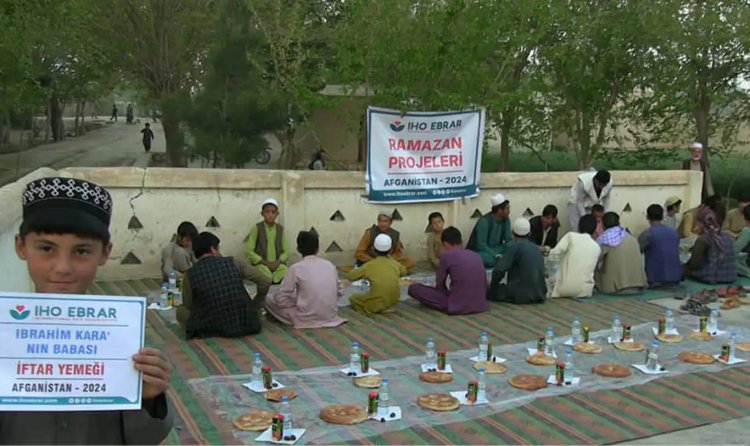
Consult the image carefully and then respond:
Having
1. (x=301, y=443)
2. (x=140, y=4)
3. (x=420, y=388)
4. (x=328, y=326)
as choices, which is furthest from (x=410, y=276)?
(x=140, y=4)

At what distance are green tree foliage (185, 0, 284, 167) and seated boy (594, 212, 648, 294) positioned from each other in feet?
21.6

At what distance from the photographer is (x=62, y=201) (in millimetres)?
1959

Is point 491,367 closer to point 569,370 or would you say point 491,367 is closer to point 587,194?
point 569,370

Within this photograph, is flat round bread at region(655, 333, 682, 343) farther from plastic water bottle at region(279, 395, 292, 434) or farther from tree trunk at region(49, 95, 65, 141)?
tree trunk at region(49, 95, 65, 141)

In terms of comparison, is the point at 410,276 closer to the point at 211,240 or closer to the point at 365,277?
the point at 365,277

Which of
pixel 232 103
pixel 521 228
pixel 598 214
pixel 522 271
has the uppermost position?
pixel 232 103

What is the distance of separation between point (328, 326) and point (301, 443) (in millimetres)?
2893

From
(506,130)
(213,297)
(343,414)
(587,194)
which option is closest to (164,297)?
(213,297)

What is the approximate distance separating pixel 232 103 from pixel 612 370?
9.10 meters

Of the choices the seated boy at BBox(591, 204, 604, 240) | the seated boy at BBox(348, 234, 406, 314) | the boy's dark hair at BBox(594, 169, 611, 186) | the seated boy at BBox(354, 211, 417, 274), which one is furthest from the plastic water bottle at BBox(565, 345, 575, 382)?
the boy's dark hair at BBox(594, 169, 611, 186)

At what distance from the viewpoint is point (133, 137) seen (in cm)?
4741

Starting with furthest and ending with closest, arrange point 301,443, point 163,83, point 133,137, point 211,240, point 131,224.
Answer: point 133,137 → point 163,83 → point 131,224 → point 211,240 → point 301,443

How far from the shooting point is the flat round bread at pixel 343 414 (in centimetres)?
511

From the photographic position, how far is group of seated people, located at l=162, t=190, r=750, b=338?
705cm
